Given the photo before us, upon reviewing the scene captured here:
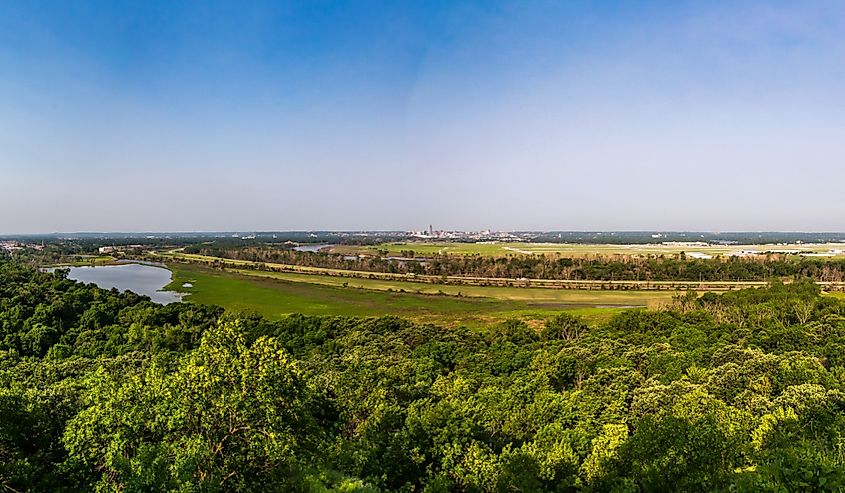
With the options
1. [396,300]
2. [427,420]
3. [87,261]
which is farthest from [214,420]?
[87,261]

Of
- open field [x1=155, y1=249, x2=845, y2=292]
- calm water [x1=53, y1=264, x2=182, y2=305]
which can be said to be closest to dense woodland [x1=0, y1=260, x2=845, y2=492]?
calm water [x1=53, y1=264, x2=182, y2=305]

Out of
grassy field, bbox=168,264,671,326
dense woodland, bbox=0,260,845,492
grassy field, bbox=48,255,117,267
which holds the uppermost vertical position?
dense woodland, bbox=0,260,845,492

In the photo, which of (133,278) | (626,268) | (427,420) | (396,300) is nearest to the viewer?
(427,420)

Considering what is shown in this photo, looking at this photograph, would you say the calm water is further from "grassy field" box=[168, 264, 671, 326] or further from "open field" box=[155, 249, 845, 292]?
"open field" box=[155, 249, 845, 292]

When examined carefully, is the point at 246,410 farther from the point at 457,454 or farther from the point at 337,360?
the point at 337,360

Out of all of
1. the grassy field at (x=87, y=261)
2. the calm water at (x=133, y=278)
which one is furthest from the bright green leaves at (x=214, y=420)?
the grassy field at (x=87, y=261)

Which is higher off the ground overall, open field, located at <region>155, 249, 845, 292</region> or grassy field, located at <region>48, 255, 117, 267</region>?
grassy field, located at <region>48, 255, 117, 267</region>

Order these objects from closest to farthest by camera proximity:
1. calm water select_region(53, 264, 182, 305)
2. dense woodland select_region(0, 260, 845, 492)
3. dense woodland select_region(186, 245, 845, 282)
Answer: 1. dense woodland select_region(0, 260, 845, 492)
2. calm water select_region(53, 264, 182, 305)
3. dense woodland select_region(186, 245, 845, 282)

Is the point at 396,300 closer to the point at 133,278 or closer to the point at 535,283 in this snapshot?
the point at 535,283
